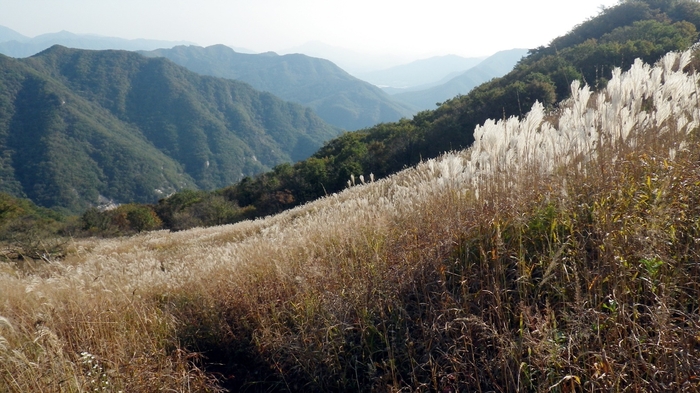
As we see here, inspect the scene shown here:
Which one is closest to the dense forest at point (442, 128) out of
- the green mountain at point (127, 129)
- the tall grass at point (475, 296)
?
the tall grass at point (475, 296)

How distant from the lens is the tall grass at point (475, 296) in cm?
176

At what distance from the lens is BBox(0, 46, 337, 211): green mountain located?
100m

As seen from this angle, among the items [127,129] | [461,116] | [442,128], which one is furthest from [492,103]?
[127,129]

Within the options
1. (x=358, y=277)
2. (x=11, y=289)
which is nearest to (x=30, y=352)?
(x=11, y=289)

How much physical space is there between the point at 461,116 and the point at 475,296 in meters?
27.5

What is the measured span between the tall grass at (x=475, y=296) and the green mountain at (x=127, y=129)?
4141 inches

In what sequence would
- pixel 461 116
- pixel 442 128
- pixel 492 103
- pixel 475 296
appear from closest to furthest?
pixel 475 296, pixel 492 103, pixel 442 128, pixel 461 116

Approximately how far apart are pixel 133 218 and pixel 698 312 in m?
39.4

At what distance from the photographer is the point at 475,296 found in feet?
7.25

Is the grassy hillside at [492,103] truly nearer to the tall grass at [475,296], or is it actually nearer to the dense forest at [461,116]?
the dense forest at [461,116]

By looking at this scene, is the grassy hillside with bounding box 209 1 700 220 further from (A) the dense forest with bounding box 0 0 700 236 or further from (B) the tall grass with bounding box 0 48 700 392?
(B) the tall grass with bounding box 0 48 700 392

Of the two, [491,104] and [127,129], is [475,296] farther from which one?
[127,129]

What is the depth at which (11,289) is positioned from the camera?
4.26 meters

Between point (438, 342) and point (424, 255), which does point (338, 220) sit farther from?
point (438, 342)
